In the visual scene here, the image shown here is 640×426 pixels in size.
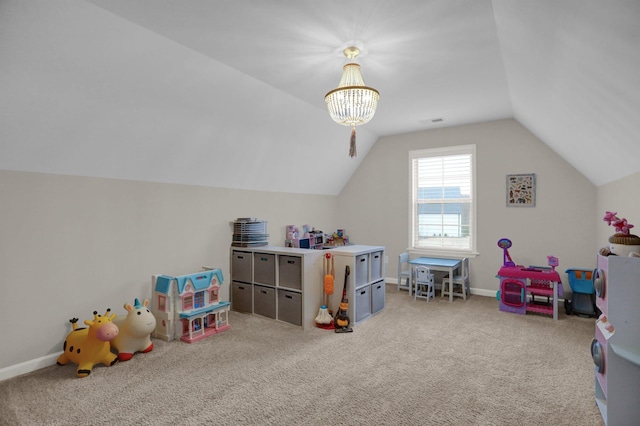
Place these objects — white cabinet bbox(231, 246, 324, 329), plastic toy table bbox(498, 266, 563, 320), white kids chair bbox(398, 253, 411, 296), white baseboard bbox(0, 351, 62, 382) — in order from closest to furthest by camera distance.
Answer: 1. white baseboard bbox(0, 351, 62, 382)
2. white cabinet bbox(231, 246, 324, 329)
3. plastic toy table bbox(498, 266, 563, 320)
4. white kids chair bbox(398, 253, 411, 296)

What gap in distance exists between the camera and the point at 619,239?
7.04ft

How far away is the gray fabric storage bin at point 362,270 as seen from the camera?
3.75m

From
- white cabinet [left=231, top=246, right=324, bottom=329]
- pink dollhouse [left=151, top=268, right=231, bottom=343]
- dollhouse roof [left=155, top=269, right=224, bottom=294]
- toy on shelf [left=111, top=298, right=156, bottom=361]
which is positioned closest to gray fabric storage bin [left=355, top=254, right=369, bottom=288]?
white cabinet [left=231, top=246, right=324, bottom=329]

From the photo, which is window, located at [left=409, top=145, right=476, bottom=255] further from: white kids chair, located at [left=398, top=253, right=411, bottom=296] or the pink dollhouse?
the pink dollhouse

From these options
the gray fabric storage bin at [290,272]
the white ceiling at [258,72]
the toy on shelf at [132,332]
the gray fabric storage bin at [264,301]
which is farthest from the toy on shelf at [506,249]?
the toy on shelf at [132,332]

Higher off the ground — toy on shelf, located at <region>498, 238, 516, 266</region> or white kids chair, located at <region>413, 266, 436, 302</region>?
toy on shelf, located at <region>498, 238, 516, 266</region>

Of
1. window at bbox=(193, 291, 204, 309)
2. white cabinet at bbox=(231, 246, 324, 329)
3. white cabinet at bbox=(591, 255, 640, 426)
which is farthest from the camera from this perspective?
white cabinet at bbox=(231, 246, 324, 329)

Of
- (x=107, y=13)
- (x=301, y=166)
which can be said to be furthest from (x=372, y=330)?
(x=107, y=13)

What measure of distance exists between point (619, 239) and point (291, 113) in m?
3.26

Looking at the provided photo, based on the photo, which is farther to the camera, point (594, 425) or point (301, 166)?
point (301, 166)

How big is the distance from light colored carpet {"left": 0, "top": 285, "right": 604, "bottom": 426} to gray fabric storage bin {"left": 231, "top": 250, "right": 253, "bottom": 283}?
0.73 meters

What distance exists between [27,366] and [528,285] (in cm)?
526

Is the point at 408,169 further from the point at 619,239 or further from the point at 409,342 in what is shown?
the point at 619,239

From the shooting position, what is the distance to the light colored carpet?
2.04 m
